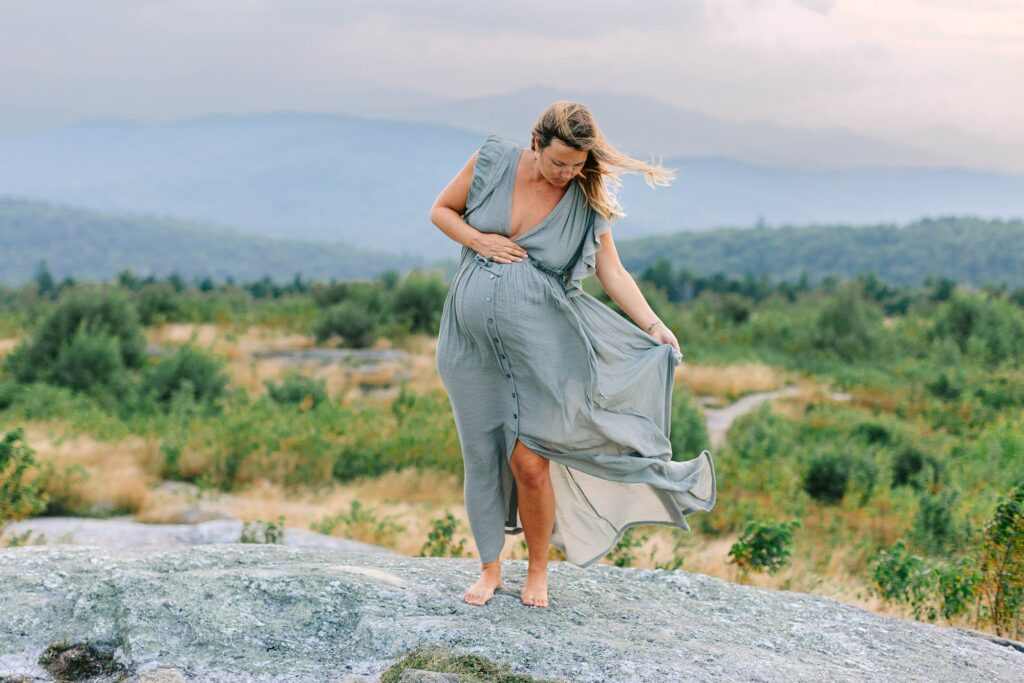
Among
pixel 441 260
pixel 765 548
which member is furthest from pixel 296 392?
pixel 441 260

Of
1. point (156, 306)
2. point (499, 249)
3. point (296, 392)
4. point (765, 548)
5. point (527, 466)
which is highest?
point (499, 249)

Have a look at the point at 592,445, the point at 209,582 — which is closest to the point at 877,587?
the point at 592,445

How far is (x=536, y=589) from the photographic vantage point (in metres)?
3.87

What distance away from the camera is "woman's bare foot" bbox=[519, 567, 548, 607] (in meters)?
3.83

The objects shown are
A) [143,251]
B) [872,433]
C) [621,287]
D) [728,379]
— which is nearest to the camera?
[621,287]

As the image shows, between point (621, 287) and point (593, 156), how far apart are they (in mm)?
553

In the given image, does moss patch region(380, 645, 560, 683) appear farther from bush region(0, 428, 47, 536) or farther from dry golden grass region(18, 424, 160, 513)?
dry golden grass region(18, 424, 160, 513)

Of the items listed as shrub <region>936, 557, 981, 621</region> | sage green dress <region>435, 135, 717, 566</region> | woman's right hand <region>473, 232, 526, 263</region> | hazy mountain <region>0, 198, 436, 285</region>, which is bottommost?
hazy mountain <region>0, 198, 436, 285</region>

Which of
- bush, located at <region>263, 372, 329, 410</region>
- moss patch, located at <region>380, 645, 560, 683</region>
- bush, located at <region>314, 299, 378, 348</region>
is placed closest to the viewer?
moss patch, located at <region>380, 645, 560, 683</region>

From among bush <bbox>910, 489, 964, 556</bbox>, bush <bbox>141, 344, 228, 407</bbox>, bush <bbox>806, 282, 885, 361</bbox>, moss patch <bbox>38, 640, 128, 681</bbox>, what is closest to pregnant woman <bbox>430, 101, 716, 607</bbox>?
moss patch <bbox>38, 640, 128, 681</bbox>

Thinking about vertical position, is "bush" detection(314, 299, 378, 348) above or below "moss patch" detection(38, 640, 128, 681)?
below

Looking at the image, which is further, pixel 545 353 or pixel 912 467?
pixel 912 467

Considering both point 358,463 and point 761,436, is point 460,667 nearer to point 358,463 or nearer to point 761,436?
point 358,463

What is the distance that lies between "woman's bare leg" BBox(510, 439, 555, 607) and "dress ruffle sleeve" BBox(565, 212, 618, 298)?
2.14 feet
